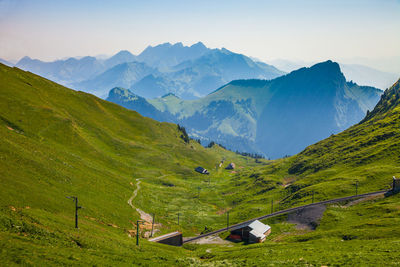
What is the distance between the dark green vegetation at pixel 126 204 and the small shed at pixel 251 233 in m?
4.65

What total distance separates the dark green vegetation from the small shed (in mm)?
4655

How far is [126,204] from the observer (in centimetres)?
10662

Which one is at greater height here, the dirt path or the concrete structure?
the dirt path

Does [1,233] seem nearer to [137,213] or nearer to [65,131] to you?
[137,213]

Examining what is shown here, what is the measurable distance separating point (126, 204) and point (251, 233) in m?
47.1

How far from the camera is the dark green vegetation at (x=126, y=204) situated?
153 feet

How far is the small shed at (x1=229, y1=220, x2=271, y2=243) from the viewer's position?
94875 mm

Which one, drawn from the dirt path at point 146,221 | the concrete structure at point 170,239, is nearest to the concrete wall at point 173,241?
the concrete structure at point 170,239

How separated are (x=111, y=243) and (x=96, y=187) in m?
51.6

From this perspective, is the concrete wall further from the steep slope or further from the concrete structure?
the steep slope

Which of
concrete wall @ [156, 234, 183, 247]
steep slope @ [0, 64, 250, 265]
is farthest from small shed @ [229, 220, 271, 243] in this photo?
steep slope @ [0, 64, 250, 265]

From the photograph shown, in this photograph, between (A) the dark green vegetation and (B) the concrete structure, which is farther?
(B) the concrete structure

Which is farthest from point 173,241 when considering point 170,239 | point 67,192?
point 67,192

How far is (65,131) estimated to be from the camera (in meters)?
152
